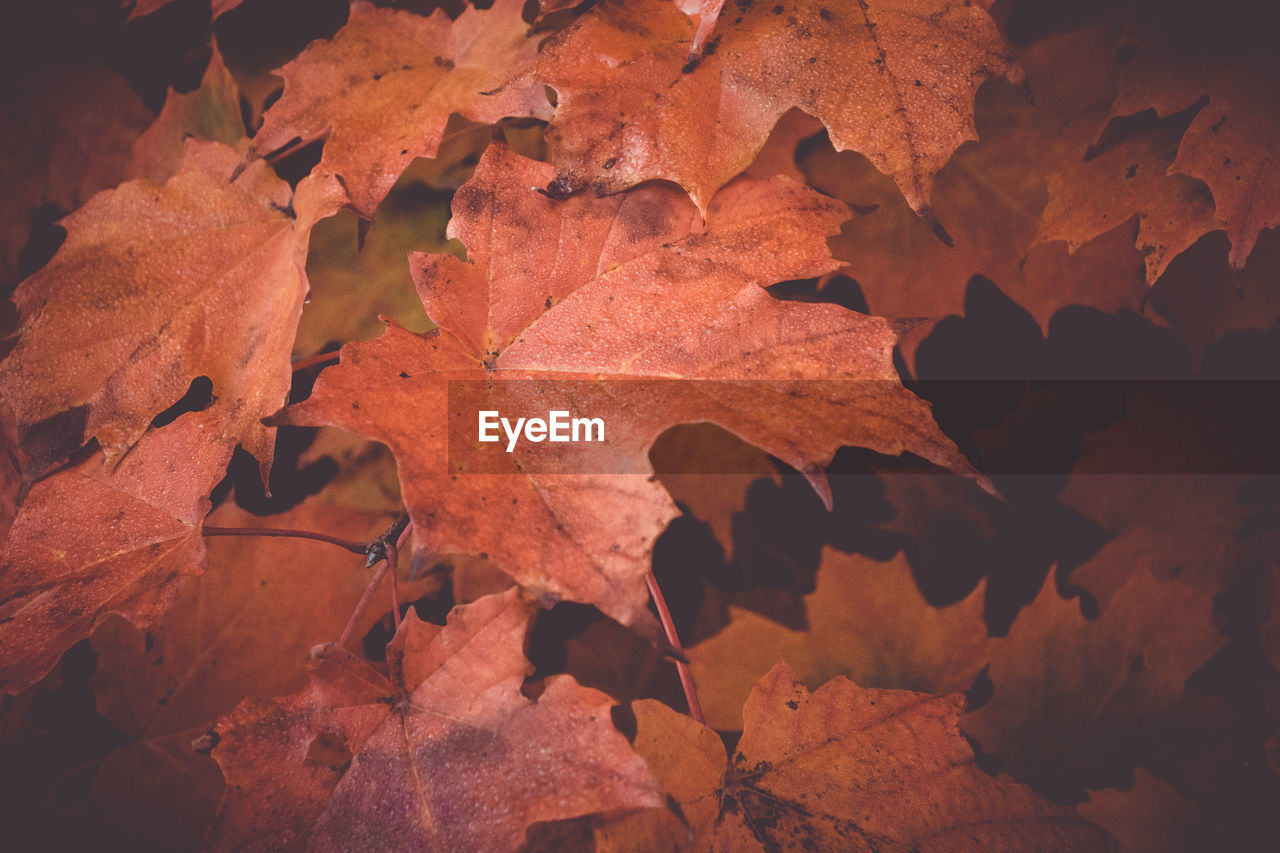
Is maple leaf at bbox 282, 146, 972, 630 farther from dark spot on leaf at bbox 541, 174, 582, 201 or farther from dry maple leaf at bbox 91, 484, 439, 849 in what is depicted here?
dry maple leaf at bbox 91, 484, 439, 849

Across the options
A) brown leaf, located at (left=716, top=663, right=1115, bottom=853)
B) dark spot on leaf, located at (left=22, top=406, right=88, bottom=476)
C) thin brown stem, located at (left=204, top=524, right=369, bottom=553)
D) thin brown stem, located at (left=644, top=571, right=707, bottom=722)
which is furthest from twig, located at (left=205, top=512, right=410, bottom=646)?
brown leaf, located at (left=716, top=663, right=1115, bottom=853)

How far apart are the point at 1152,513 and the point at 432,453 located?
61 centimetres

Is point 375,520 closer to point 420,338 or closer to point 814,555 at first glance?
point 420,338

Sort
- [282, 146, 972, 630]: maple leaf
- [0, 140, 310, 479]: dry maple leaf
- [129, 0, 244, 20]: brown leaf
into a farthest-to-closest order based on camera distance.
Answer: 1. [129, 0, 244, 20]: brown leaf
2. [0, 140, 310, 479]: dry maple leaf
3. [282, 146, 972, 630]: maple leaf

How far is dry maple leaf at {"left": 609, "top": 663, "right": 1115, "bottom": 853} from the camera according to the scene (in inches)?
19.2

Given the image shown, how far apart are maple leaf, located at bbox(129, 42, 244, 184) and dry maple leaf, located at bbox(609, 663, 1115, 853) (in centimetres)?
71

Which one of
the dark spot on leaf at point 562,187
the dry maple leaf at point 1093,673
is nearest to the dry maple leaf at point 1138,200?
the dry maple leaf at point 1093,673

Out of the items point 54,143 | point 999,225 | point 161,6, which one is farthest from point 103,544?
point 999,225

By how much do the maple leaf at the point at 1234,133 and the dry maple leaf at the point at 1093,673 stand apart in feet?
0.96

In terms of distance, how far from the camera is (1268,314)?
556mm

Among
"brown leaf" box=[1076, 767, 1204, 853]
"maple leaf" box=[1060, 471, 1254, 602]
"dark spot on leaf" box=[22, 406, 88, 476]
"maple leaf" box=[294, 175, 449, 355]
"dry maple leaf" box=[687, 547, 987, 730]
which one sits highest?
"maple leaf" box=[294, 175, 449, 355]

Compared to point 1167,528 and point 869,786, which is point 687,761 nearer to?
point 869,786

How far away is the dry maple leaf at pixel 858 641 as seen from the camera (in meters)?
0.56

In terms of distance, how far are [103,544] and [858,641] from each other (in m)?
0.64
